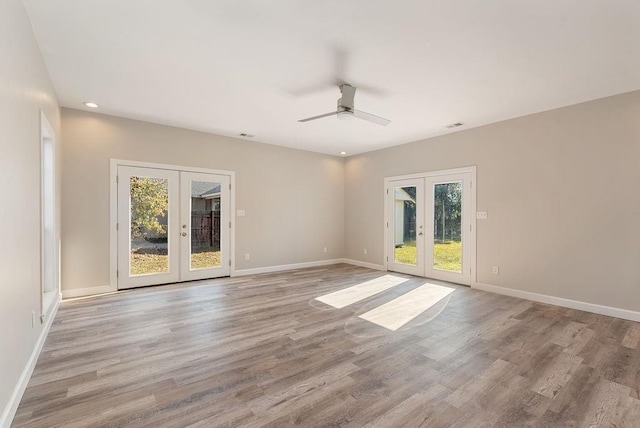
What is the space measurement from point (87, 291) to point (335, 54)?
497cm

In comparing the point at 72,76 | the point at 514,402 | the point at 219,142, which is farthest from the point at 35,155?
the point at 514,402

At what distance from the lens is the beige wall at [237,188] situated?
457cm

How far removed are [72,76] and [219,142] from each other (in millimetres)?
2617

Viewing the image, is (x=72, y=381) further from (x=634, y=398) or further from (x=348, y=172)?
(x=348, y=172)

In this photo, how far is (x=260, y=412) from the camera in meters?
1.96

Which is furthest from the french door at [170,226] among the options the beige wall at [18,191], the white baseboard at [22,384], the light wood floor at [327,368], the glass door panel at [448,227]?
the glass door panel at [448,227]

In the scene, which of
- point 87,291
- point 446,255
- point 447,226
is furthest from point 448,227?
point 87,291

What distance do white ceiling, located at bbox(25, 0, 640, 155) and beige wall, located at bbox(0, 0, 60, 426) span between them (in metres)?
0.41

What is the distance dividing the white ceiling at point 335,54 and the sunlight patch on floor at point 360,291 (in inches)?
112

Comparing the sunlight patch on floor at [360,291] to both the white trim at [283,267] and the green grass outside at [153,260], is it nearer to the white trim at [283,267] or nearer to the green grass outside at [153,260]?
the white trim at [283,267]

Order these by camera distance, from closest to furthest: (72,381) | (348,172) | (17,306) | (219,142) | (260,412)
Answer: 1. (260,412)
2. (17,306)
3. (72,381)
4. (219,142)
5. (348,172)

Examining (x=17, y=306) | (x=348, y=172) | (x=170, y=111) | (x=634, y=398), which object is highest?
(x=170, y=111)

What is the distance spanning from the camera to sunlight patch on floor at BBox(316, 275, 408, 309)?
442 centimetres

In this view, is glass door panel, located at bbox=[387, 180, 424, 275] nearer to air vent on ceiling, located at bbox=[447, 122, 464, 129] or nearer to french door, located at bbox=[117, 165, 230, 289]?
air vent on ceiling, located at bbox=[447, 122, 464, 129]
